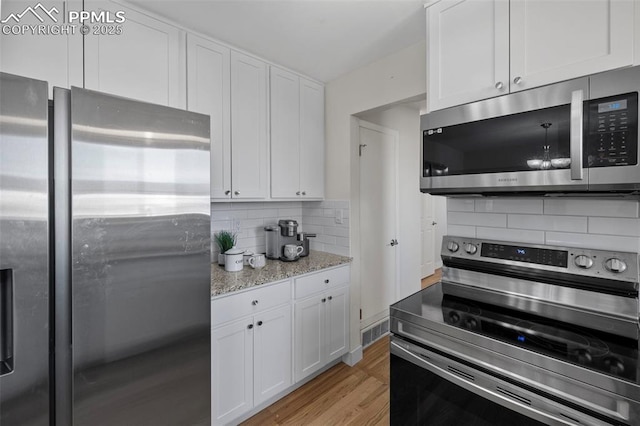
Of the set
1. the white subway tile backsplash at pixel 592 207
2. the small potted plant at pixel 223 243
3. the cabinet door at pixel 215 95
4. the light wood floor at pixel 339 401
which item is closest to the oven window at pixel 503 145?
the white subway tile backsplash at pixel 592 207

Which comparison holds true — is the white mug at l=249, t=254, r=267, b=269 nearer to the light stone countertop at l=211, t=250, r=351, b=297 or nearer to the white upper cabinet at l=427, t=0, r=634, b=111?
the light stone countertop at l=211, t=250, r=351, b=297

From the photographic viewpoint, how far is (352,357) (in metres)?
2.53

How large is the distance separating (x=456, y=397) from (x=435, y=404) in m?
0.11

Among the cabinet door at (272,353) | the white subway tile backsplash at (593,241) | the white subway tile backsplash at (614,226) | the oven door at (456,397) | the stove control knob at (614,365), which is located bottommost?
the cabinet door at (272,353)

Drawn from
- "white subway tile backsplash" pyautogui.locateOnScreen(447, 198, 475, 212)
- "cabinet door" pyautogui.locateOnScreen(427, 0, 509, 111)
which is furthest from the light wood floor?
"cabinet door" pyautogui.locateOnScreen(427, 0, 509, 111)

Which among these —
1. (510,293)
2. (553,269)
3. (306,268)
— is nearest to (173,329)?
(306,268)

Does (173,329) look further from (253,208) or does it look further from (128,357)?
(253,208)

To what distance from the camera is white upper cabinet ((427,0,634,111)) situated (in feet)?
3.58

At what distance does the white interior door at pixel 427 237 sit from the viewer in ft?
15.6

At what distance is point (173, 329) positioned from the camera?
1.24 metres

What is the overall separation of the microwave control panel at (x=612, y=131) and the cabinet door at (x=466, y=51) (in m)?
0.37

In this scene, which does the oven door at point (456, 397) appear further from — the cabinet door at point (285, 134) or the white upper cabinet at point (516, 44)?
the cabinet door at point (285, 134)

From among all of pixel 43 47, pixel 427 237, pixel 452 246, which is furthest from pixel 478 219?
pixel 427 237

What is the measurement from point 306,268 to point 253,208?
807mm
